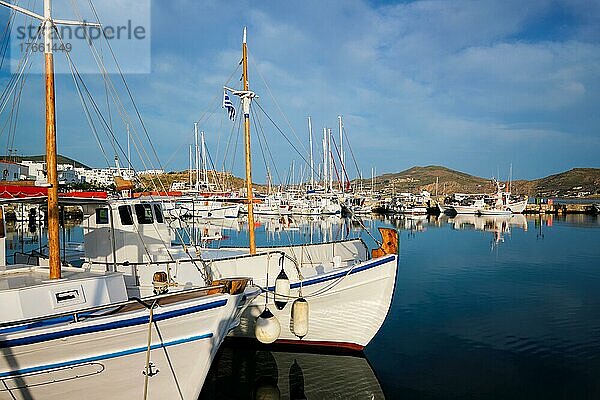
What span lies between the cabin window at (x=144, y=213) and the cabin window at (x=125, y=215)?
0.20 m

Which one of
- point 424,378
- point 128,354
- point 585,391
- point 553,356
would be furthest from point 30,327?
point 553,356

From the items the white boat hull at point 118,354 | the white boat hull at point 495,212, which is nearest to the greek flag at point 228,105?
the white boat hull at point 118,354

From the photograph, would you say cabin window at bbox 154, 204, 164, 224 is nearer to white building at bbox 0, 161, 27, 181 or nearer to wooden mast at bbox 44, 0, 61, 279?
white building at bbox 0, 161, 27, 181

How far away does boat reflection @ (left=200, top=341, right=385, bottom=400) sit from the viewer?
1025cm

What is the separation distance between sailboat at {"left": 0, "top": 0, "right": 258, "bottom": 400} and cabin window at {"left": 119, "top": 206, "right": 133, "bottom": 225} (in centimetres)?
419

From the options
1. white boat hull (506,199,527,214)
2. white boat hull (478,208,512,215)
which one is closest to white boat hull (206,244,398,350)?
white boat hull (478,208,512,215)

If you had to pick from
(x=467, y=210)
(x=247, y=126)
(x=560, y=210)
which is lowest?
(x=560, y=210)

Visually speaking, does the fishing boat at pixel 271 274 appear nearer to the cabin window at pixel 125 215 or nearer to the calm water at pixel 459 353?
the cabin window at pixel 125 215

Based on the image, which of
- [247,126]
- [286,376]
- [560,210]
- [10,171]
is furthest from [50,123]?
[560,210]

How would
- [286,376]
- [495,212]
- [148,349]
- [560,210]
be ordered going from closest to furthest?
1. [148,349]
2. [286,376]
3. [495,212]
4. [560,210]

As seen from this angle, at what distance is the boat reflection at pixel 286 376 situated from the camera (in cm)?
1025

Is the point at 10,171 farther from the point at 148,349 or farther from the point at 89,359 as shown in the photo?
the point at 148,349

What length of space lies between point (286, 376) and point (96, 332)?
17.9 feet

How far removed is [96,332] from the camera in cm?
680
